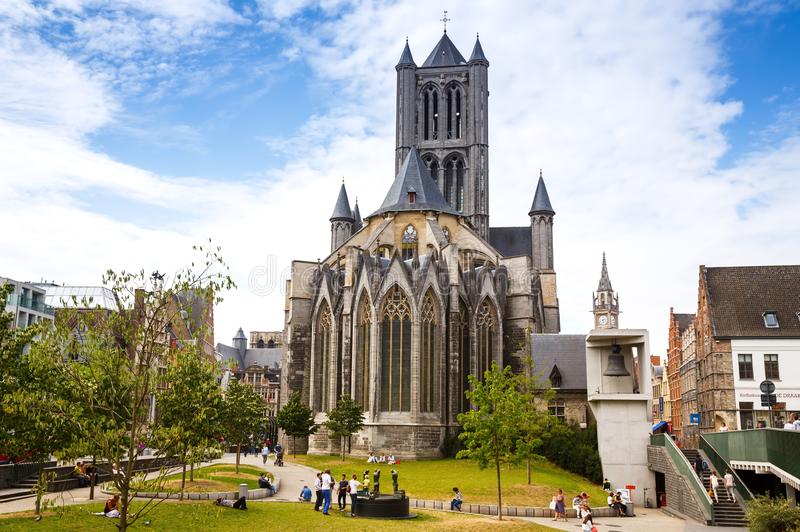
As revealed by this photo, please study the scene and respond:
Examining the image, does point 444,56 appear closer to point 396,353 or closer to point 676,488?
point 396,353

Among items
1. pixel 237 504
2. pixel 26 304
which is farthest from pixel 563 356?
pixel 26 304

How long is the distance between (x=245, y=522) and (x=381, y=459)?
21535 mm

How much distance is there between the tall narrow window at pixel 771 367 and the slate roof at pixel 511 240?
3607cm

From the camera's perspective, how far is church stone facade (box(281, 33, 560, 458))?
147ft

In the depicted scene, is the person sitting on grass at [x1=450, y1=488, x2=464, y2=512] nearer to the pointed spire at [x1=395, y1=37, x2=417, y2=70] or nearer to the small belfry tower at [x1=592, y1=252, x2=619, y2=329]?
the pointed spire at [x1=395, y1=37, x2=417, y2=70]

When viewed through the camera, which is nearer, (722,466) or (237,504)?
(237,504)

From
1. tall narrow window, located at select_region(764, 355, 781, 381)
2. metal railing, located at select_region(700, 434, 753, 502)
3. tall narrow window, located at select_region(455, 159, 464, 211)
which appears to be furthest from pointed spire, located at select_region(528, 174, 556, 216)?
metal railing, located at select_region(700, 434, 753, 502)

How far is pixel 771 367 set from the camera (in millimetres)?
40906

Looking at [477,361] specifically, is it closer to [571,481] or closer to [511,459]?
[571,481]

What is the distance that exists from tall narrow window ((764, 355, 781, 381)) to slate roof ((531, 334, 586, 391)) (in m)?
11.4

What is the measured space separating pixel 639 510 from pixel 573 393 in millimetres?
17594

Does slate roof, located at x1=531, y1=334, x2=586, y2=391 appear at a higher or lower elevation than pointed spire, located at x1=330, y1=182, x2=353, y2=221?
lower

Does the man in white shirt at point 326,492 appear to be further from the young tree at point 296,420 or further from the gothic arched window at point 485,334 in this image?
the gothic arched window at point 485,334

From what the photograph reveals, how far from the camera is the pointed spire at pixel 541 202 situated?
2896 inches
